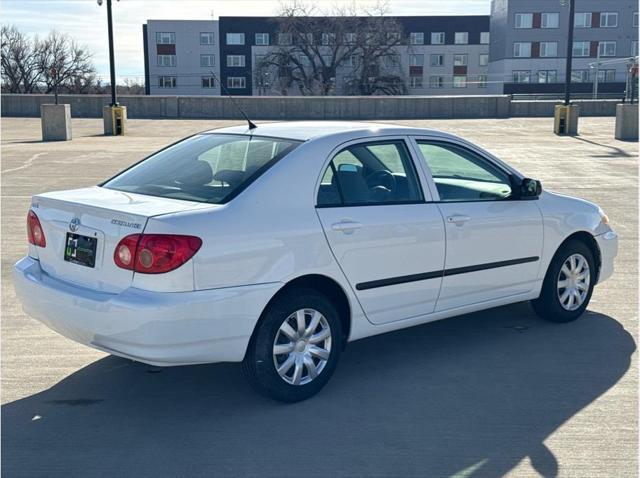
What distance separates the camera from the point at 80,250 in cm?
452

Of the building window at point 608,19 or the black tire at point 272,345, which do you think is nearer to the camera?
the black tire at point 272,345

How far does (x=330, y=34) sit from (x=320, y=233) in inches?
2555

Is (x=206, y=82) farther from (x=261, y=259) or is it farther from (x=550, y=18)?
(x=261, y=259)

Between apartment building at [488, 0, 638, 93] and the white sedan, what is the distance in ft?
238

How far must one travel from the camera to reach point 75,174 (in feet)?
53.0

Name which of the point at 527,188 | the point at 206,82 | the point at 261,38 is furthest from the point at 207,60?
the point at 527,188

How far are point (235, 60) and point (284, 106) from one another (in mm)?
52547

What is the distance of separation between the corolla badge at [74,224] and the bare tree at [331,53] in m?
62.7

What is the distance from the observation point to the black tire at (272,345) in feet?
14.8

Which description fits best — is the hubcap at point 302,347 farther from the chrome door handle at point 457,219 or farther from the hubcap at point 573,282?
the hubcap at point 573,282

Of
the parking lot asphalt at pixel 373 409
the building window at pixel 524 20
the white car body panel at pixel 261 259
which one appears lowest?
the parking lot asphalt at pixel 373 409

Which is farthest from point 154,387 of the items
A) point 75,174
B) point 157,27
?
point 157,27

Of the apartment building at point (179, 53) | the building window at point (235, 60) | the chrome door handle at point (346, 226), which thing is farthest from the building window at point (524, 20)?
the chrome door handle at point (346, 226)

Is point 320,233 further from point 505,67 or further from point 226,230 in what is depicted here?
point 505,67
